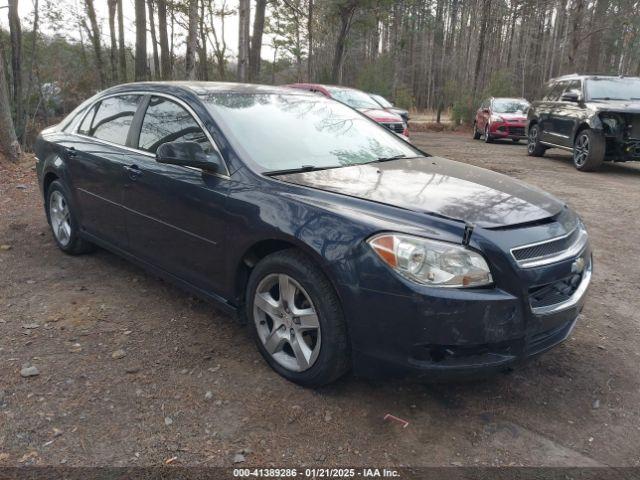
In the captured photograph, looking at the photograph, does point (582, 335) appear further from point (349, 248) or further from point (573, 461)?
point (349, 248)

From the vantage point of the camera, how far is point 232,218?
310 cm

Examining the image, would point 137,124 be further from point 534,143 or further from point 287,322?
point 534,143

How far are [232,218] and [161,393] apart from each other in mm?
1048

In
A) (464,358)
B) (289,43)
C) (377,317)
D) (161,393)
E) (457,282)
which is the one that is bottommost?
(161,393)

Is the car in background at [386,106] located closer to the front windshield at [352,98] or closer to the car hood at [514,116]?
the front windshield at [352,98]

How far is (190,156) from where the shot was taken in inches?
126

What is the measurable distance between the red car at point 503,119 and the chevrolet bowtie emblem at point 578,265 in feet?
48.8

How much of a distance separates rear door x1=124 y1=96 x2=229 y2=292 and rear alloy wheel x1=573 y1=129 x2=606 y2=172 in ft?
29.0

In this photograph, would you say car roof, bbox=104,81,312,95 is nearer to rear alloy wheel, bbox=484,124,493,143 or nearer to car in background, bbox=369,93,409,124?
car in background, bbox=369,93,409,124

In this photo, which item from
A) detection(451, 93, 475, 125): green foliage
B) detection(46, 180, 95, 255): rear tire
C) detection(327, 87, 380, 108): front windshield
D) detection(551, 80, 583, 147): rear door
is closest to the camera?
detection(46, 180, 95, 255): rear tire

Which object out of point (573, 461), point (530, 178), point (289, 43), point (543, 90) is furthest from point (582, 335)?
point (289, 43)

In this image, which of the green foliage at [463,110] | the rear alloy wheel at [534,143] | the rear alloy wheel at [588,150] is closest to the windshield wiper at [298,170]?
the rear alloy wheel at [588,150]

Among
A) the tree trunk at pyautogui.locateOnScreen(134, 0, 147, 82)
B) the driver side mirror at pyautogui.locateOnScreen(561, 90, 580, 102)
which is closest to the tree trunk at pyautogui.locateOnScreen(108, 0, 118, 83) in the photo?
the tree trunk at pyautogui.locateOnScreen(134, 0, 147, 82)

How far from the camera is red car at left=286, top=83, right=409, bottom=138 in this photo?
39.2 ft
